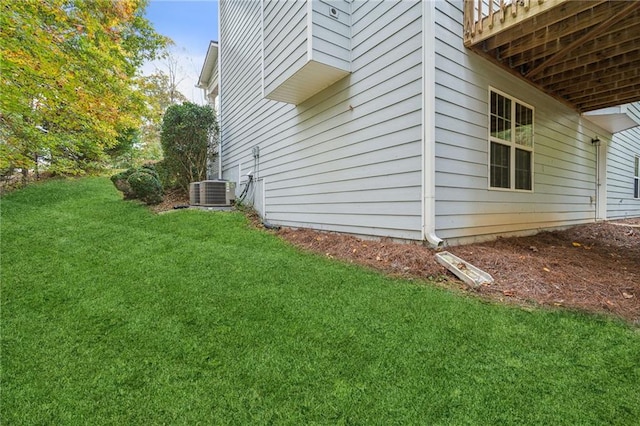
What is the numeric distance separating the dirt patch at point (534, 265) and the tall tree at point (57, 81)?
4533mm

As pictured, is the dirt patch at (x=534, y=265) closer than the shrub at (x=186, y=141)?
Yes

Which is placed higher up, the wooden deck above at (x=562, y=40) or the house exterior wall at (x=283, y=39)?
the house exterior wall at (x=283, y=39)

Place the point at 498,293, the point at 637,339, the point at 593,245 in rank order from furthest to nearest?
the point at 593,245 < the point at 498,293 < the point at 637,339

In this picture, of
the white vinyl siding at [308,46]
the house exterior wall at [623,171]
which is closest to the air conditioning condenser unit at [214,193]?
the white vinyl siding at [308,46]

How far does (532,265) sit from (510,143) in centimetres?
247

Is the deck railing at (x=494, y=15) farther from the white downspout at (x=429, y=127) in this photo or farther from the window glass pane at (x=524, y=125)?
the window glass pane at (x=524, y=125)

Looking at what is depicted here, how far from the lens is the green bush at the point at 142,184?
26.7ft

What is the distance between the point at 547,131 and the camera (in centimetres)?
583

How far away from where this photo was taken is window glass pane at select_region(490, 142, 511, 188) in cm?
465

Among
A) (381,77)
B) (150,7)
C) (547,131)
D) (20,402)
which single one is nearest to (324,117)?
(381,77)

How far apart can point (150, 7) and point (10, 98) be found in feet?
35.4

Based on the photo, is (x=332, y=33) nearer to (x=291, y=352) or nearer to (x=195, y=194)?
(x=291, y=352)

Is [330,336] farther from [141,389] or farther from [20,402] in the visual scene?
[20,402]

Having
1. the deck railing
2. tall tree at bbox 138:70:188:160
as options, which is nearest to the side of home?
the deck railing
